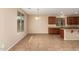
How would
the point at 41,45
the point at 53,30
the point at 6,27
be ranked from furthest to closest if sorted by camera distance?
1. the point at 53,30
2. the point at 41,45
3. the point at 6,27

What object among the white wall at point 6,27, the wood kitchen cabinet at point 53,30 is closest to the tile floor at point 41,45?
the white wall at point 6,27

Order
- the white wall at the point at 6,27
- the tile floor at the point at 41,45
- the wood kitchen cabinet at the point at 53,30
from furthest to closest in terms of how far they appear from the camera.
A: the wood kitchen cabinet at the point at 53,30, the tile floor at the point at 41,45, the white wall at the point at 6,27

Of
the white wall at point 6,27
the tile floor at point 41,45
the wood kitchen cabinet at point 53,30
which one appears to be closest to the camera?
the white wall at point 6,27

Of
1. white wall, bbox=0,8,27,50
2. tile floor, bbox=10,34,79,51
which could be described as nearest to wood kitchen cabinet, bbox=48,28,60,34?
tile floor, bbox=10,34,79,51

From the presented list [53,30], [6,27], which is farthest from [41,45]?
[53,30]

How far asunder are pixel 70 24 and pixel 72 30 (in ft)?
Answer: 2.62

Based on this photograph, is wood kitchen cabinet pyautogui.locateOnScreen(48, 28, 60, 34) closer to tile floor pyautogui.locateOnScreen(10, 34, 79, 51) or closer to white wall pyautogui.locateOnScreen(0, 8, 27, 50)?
tile floor pyautogui.locateOnScreen(10, 34, 79, 51)

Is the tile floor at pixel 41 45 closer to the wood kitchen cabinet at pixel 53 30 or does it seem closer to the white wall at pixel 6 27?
the white wall at pixel 6 27

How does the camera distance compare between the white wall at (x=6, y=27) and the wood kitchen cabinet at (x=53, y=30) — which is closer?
the white wall at (x=6, y=27)

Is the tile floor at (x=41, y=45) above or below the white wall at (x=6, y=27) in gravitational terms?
below

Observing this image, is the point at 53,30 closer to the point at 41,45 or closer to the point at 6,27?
the point at 41,45

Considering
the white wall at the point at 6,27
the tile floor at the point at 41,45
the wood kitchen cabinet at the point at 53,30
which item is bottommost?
the tile floor at the point at 41,45
